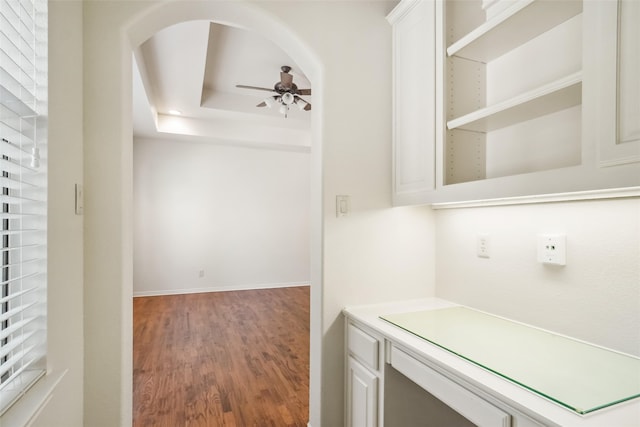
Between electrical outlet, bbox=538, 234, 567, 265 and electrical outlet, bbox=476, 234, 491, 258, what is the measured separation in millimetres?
257

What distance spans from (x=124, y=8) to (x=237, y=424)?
2.31 meters

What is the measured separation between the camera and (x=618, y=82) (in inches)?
33.9

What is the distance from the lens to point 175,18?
1582mm

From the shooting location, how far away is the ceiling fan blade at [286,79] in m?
3.30

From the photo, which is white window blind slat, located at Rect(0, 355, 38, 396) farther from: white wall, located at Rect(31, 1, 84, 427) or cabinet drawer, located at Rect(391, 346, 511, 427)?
cabinet drawer, located at Rect(391, 346, 511, 427)

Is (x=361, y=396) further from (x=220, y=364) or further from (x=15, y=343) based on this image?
(x=220, y=364)

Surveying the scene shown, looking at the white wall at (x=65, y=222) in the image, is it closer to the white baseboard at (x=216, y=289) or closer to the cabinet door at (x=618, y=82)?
the cabinet door at (x=618, y=82)

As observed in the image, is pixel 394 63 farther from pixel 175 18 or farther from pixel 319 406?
pixel 319 406

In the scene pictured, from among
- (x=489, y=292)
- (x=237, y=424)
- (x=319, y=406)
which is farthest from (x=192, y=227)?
(x=489, y=292)

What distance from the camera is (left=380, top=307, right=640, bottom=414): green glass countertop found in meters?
0.86

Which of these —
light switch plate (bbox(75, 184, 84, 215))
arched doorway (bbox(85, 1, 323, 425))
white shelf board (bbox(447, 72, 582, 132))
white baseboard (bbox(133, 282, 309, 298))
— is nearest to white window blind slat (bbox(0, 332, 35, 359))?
arched doorway (bbox(85, 1, 323, 425))

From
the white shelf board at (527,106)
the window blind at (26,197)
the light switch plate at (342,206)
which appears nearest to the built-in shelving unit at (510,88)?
the white shelf board at (527,106)

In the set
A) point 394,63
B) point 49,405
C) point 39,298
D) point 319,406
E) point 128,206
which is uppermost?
point 394,63

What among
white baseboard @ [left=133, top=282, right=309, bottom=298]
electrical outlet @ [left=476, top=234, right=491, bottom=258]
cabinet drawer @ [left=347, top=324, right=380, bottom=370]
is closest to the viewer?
cabinet drawer @ [left=347, top=324, right=380, bottom=370]
